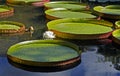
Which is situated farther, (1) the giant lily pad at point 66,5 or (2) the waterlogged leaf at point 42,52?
(1) the giant lily pad at point 66,5

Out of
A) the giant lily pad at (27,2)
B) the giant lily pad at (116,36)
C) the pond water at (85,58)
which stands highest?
the giant lily pad at (27,2)

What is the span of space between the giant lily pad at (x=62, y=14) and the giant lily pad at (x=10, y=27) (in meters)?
0.86

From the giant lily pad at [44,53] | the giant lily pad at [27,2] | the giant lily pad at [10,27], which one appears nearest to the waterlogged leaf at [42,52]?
the giant lily pad at [44,53]

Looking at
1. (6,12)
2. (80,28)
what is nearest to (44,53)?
(80,28)

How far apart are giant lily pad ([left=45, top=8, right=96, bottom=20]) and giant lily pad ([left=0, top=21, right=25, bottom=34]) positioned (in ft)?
2.83

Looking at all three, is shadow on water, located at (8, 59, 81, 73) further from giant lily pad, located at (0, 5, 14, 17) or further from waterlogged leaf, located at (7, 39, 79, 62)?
giant lily pad, located at (0, 5, 14, 17)

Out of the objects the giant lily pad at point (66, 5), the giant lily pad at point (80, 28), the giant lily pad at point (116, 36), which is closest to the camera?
the giant lily pad at point (116, 36)

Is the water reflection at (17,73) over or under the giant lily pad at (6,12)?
under

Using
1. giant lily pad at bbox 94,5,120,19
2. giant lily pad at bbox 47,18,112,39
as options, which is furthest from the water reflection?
giant lily pad at bbox 94,5,120,19

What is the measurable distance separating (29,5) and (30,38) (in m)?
2.56

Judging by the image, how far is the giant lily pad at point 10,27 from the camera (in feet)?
18.5

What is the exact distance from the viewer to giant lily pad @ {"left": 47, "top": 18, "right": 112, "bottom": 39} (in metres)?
5.41

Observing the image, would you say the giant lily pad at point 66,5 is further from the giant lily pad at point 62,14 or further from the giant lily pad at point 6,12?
the giant lily pad at point 6,12

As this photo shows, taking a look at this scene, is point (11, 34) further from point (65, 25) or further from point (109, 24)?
point (109, 24)
